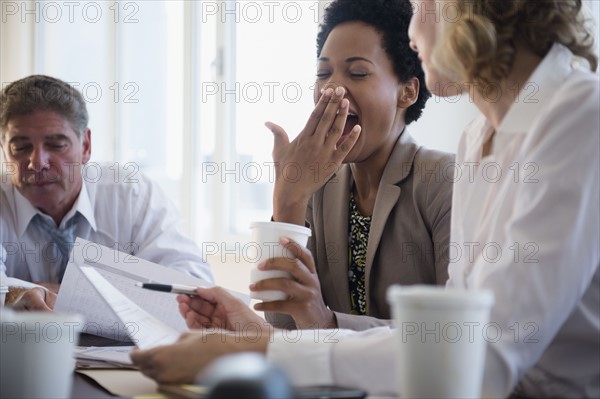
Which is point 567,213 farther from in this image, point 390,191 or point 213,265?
point 213,265

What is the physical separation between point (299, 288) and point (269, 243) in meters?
0.13

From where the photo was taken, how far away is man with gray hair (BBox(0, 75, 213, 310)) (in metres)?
2.16

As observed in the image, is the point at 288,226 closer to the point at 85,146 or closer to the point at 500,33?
the point at 500,33

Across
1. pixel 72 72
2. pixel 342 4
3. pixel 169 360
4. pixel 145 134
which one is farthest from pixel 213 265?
pixel 169 360

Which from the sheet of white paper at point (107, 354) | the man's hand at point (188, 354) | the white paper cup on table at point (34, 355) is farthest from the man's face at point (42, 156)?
the white paper cup on table at point (34, 355)

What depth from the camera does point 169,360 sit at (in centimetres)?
97

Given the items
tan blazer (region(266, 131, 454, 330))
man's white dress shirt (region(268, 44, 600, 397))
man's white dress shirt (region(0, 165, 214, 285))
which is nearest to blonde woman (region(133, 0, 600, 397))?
man's white dress shirt (region(268, 44, 600, 397))

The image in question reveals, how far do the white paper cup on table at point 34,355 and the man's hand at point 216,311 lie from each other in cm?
52

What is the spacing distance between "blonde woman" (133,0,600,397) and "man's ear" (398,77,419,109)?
68 centimetres

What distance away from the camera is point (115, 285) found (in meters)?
1.44

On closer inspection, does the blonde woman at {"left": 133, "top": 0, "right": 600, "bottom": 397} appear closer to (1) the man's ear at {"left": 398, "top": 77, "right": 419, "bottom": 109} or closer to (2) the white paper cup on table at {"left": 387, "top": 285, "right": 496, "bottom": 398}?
(2) the white paper cup on table at {"left": 387, "top": 285, "right": 496, "bottom": 398}

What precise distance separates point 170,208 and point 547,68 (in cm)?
154

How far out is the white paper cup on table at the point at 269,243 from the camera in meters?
1.33

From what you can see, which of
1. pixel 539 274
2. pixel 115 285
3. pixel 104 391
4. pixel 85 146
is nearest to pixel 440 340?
pixel 539 274
